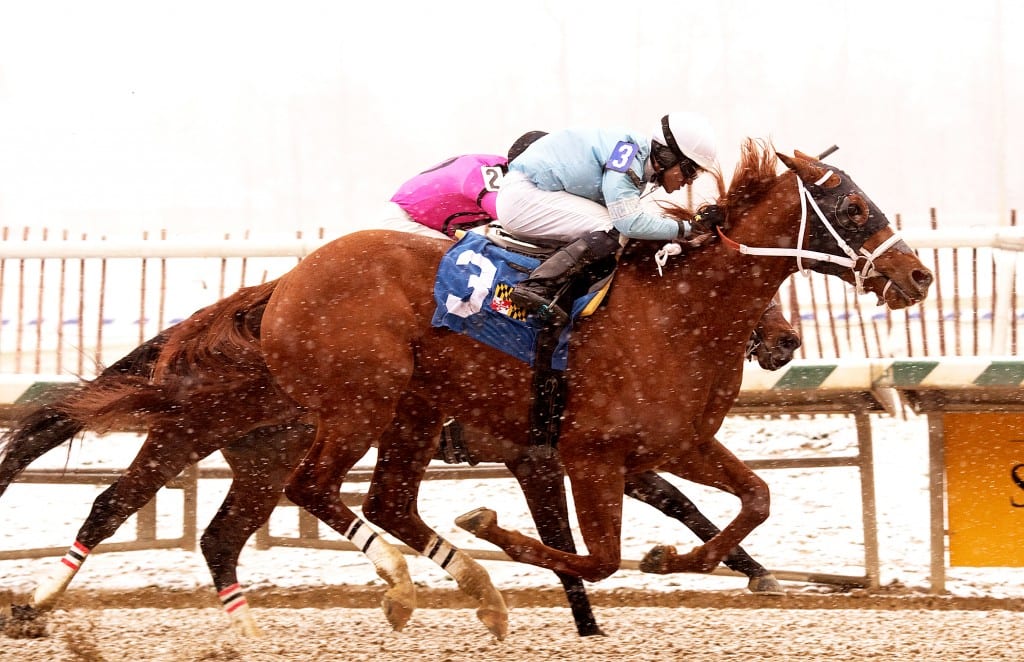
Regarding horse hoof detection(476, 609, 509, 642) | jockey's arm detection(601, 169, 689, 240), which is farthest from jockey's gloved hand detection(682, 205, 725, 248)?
horse hoof detection(476, 609, 509, 642)

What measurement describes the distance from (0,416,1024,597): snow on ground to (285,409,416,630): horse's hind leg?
1.23m

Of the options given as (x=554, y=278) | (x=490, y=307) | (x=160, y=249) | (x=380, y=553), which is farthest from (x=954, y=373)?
(x=160, y=249)

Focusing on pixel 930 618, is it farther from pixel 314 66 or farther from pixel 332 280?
pixel 314 66

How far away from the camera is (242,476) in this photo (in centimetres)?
430

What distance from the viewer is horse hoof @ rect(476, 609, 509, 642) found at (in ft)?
12.8

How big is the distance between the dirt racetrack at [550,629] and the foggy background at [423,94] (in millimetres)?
6144

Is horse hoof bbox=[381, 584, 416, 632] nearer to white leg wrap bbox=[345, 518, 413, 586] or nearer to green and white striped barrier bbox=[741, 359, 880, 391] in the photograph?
white leg wrap bbox=[345, 518, 413, 586]

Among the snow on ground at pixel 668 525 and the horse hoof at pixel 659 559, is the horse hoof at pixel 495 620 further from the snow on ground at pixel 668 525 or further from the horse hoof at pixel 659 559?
the snow on ground at pixel 668 525

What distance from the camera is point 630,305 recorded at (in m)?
3.78

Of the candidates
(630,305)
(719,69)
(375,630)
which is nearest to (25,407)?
(375,630)

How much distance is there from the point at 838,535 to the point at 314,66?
275 inches

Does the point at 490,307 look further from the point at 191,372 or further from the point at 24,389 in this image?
the point at 24,389

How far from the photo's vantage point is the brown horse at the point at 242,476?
13.4ft

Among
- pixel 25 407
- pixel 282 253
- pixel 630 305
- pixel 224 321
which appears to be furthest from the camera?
pixel 282 253
